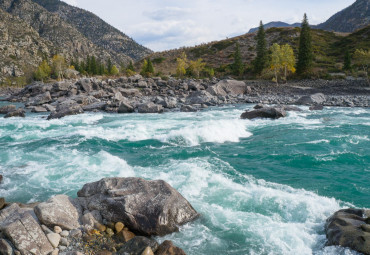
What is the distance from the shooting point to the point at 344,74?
47875mm

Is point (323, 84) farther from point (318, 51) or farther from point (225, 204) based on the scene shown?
point (225, 204)

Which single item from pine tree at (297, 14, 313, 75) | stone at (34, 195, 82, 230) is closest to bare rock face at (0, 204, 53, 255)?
stone at (34, 195, 82, 230)

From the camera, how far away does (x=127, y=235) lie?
6855 mm

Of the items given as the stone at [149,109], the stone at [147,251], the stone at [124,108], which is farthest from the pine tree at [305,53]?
the stone at [147,251]

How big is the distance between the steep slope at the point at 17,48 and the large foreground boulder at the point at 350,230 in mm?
120103

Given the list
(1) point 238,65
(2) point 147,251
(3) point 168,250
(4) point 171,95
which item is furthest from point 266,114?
(1) point 238,65

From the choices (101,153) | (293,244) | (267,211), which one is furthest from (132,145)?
(293,244)

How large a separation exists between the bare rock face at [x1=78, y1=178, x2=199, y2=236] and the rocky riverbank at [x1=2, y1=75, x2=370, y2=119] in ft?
69.5

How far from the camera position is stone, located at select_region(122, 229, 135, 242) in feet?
22.1

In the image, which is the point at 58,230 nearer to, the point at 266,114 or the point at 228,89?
the point at 266,114

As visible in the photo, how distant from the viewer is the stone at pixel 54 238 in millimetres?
6238

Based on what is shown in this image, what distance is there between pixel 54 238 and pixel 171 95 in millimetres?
36729

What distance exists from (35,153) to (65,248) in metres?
10.4

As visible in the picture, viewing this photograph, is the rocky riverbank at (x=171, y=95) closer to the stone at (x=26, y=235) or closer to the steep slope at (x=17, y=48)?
the stone at (x=26, y=235)
